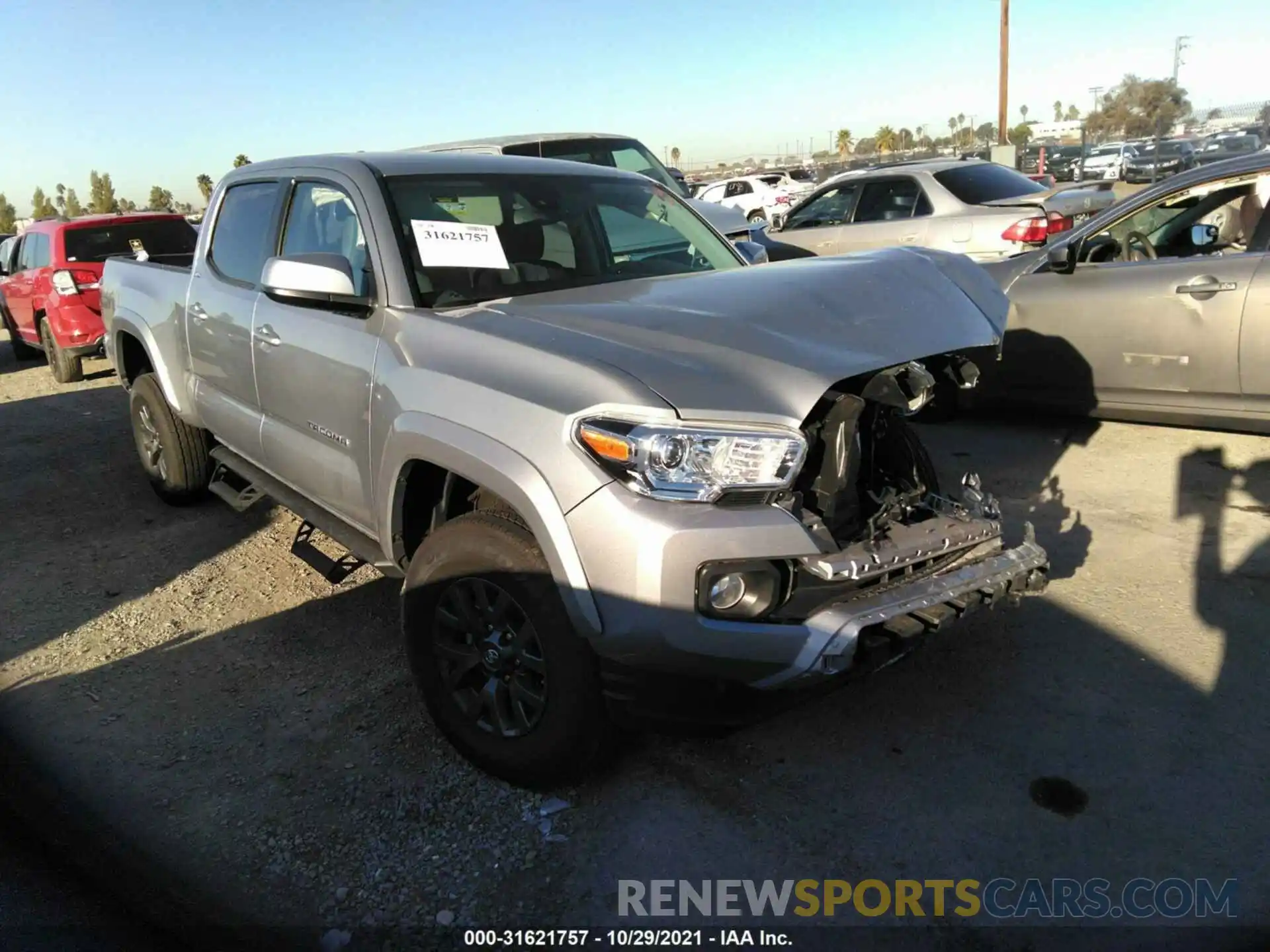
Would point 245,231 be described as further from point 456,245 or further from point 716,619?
point 716,619

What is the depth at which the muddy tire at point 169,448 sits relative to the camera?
5418 mm

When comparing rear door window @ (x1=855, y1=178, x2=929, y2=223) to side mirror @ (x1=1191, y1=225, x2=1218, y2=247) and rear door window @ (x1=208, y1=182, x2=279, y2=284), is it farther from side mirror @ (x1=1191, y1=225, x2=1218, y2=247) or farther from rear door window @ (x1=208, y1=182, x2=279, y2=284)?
rear door window @ (x1=208, y1=182, x2=279, y2=284)

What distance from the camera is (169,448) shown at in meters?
5.48

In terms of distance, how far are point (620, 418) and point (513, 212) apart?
1.67 meters

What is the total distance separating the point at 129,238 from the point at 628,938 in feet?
34.3

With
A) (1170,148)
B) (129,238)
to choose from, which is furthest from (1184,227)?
(1170,148)

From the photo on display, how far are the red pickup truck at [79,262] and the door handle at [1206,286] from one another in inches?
354

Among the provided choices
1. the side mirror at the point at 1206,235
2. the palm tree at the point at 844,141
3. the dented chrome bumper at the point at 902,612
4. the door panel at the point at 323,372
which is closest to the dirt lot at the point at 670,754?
the dented chrome bumper at the point at 902,612

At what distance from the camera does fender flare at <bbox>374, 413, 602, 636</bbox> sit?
2424mm

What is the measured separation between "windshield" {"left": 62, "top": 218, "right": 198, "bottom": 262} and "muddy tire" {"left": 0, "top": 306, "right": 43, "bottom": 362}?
2830 mm

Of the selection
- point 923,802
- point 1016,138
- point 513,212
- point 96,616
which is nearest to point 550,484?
point 923,802

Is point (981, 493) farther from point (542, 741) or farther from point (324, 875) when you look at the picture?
point (324, 875)

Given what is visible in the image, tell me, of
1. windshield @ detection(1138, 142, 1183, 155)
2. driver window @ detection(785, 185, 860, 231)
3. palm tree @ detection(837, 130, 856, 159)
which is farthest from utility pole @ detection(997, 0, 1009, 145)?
palm tree @ detection(837, 130, 856, 159)

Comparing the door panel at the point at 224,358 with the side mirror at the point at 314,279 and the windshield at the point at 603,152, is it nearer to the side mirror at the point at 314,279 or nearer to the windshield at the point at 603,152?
the side mirror at the point at 314,279
